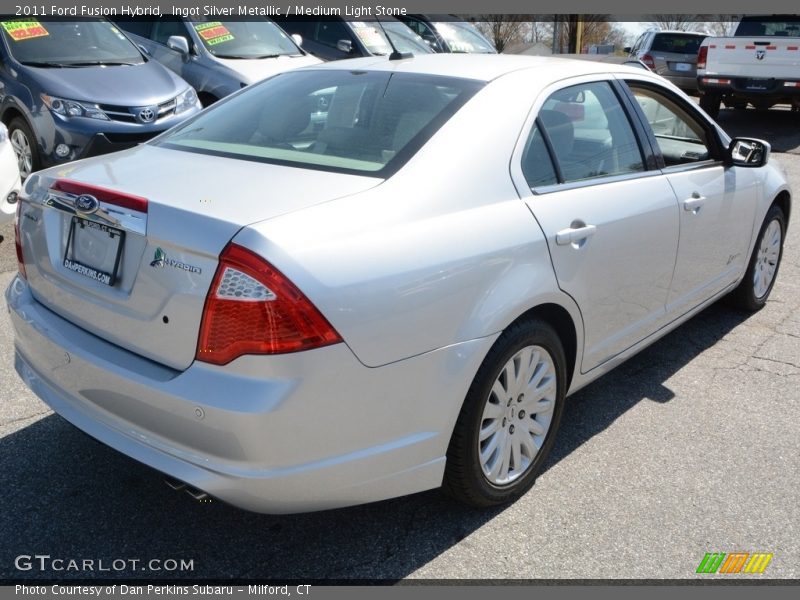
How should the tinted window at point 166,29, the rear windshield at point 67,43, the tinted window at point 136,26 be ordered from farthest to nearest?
the tinted window at point 136,26 → the tinted window at point 166,29 → the rear windshield at point 67,43

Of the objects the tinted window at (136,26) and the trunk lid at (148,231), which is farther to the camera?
the tinted window at (136,26)

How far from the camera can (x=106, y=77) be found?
25.3 feet

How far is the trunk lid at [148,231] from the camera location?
93.0 inches

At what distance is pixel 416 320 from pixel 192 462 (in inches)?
30.8

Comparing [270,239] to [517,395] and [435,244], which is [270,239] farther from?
[517,395]

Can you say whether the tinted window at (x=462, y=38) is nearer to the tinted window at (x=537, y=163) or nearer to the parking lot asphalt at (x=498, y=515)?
the parking lot asphalt at (x=498, y=515)

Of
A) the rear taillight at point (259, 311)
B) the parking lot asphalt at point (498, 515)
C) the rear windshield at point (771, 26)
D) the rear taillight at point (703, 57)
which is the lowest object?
the rear taillight at point (703, 57)

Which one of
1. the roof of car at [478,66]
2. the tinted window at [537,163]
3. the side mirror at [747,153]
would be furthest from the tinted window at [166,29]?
the tinted window at [537,163]

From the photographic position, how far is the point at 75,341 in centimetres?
270

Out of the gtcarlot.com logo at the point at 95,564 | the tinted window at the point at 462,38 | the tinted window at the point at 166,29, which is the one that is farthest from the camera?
the tinted window at the point at 462,38

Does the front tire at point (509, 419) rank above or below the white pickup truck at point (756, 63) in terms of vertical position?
above

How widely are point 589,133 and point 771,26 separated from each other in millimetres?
12463

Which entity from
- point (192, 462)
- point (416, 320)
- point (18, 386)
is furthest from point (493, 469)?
point (18, 386)

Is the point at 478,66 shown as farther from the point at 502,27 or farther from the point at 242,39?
the point at 502,27
